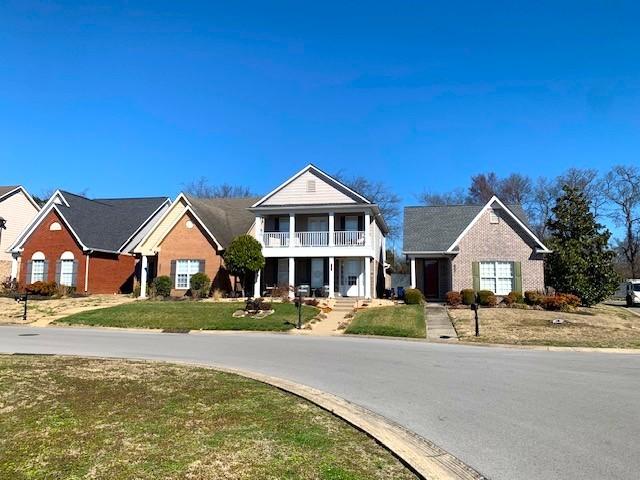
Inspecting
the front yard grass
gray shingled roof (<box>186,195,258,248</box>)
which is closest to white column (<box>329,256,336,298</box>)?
gray shingled roof (<box>186,195,258,248</box>)

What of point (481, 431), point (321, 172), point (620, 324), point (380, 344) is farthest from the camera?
point (321, 172)

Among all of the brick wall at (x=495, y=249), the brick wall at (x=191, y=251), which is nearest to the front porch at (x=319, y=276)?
the brick wall at (x=191, y=251)

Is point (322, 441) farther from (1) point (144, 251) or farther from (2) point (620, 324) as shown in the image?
(1) point (144, 251)

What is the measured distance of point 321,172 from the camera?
3297 centimetres

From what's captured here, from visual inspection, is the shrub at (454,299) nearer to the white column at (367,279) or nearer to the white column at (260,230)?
the white column at (367,279)

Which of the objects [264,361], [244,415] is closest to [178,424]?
[244,415]

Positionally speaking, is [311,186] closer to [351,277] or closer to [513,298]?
[351,277]

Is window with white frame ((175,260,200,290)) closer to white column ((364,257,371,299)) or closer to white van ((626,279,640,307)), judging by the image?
white column ((364,257,371,299))

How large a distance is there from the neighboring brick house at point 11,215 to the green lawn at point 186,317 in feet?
66.4

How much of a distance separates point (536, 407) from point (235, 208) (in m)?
35.1

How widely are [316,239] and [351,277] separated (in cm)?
334

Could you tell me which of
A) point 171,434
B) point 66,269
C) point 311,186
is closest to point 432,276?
point 311,186

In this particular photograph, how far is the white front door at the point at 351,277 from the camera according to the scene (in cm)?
3353

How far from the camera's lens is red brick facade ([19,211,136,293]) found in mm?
35375
